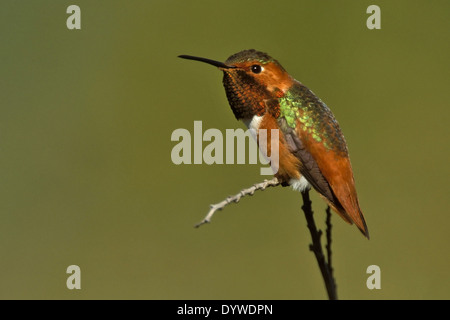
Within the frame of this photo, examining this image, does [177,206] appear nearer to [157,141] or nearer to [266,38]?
[157,141]

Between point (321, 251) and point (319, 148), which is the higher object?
point (319, 148)

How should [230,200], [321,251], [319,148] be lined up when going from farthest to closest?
[319,148], [321,251], [230,200]

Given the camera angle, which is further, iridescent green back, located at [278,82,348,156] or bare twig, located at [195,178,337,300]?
iridescent green back, located at [278,82,348,156]

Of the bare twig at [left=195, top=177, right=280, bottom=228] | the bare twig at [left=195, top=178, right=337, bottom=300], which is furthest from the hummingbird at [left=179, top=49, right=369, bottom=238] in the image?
the bare twig at [left=195, top=178, right=337, bottom=300]

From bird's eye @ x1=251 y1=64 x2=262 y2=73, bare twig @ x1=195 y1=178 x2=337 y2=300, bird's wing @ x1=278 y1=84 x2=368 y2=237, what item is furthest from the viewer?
bird's eye @ x1=251 y1=64 x2=262 y2=73

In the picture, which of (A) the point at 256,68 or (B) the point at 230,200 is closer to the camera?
(B) the point at 230,200

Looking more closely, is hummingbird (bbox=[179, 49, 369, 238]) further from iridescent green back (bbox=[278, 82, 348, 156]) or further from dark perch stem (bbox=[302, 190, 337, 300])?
dark perch stem (bbox=[302, 190, 337, 300])

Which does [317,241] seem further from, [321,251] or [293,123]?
[293,123]

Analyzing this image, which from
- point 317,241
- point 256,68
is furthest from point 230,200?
point 256,68

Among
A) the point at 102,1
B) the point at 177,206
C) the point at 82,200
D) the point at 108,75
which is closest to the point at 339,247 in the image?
the point at 177,206
